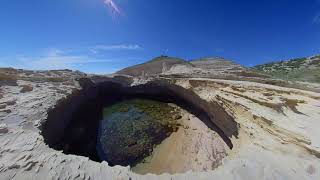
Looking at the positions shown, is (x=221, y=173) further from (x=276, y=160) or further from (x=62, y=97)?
(x=62, y=97)

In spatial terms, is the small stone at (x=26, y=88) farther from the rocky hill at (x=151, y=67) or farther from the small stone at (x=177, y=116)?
the rocky hill at (x=151, y=67)

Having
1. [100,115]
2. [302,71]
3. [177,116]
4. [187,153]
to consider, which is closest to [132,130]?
[177,116]

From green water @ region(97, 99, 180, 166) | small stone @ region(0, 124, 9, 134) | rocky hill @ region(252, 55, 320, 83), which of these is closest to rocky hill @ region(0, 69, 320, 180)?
small stone @ region(0, 124, 9, 134)

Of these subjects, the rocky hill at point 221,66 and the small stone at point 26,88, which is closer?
the small stone at point 26,88

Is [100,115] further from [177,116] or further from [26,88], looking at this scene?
[177,116]

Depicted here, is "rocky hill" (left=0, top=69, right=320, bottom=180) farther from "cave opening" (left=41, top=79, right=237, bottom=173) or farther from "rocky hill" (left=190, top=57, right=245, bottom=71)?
"rocky hill" (left=190, top=57, right=245, bottom=71)

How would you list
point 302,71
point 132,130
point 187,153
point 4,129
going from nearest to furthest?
1. point 4,129
2. point 187,153
3. point 132,130
4. point 302,71

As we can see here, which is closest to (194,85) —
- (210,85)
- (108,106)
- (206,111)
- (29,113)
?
(210,85)

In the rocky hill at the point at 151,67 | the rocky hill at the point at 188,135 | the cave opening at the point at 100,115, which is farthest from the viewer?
the rocky hill at the point at 151,67

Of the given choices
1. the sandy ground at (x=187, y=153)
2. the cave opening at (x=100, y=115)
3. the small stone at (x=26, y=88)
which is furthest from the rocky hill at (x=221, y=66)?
the small stone at (x=26, y=88)
